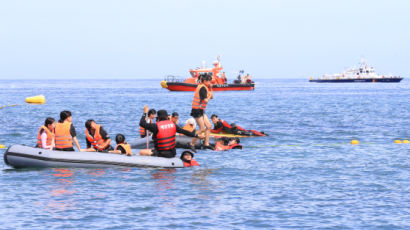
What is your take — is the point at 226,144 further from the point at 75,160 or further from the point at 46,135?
the point at 46,135

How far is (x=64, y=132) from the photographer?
49.6 ft

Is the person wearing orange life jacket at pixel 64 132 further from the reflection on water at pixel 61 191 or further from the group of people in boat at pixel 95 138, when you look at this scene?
the reflection on water at pixel 61 191

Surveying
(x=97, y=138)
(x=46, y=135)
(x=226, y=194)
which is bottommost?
(x=226, y=194)

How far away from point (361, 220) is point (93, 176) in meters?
7.03

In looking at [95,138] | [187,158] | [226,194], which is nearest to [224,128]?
[187,158]

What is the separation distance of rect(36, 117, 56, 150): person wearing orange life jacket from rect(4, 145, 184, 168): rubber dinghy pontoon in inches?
12.9

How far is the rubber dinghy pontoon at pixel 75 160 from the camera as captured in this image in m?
15.2

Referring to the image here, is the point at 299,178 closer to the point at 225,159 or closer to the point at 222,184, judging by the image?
the point at 222,184

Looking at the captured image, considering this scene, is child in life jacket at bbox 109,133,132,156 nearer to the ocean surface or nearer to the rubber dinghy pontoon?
the rubber dinghy pontoon

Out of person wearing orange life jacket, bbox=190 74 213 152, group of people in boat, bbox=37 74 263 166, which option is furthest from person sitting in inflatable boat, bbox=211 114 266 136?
person wearing orange life jacket, bbox=190 74 213 152

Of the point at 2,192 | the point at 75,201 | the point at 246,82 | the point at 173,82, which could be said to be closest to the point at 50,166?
the point at 2,192

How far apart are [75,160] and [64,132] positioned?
0.80m

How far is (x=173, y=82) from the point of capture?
8756 cm

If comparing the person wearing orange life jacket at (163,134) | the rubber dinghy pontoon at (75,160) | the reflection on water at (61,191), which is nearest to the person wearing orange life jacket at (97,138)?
the rubber dinghy pontoon at (75,160)
